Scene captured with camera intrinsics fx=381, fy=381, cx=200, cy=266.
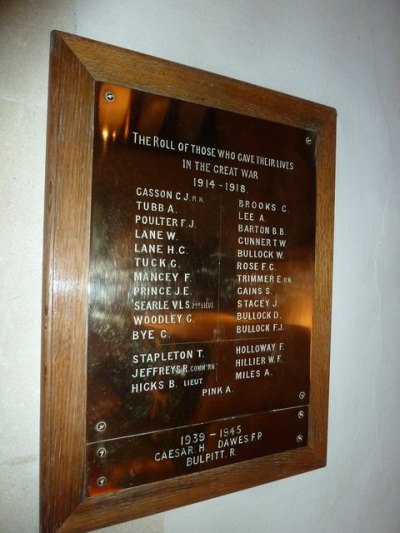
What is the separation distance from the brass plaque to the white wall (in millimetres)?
127

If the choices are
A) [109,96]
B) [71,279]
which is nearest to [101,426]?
[71,279]

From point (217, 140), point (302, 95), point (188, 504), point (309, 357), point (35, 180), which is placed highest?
point (302, 95)

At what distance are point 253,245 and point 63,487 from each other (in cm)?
66

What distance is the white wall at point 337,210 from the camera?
0.74 m

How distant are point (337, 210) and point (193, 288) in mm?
554

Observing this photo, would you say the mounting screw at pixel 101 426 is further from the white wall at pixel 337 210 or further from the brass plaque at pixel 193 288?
the white wall at pixel 337 210

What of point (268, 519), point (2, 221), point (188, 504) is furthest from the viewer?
point (268, 519)

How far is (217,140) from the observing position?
899 mm

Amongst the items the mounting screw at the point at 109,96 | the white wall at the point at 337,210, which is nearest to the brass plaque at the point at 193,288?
Answer: the mounting screw at the point at 109,96

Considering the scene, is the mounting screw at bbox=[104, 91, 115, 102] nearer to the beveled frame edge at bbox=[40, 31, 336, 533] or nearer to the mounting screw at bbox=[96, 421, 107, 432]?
the beveled frame edge at bbox=[40, 31, 336, 533]

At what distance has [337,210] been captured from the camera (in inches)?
→ 45.0

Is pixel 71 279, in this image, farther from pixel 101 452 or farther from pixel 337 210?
pixel 337 210

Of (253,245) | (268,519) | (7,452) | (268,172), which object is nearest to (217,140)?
(268,172)

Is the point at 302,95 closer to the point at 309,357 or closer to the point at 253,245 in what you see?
the point at 253,245
